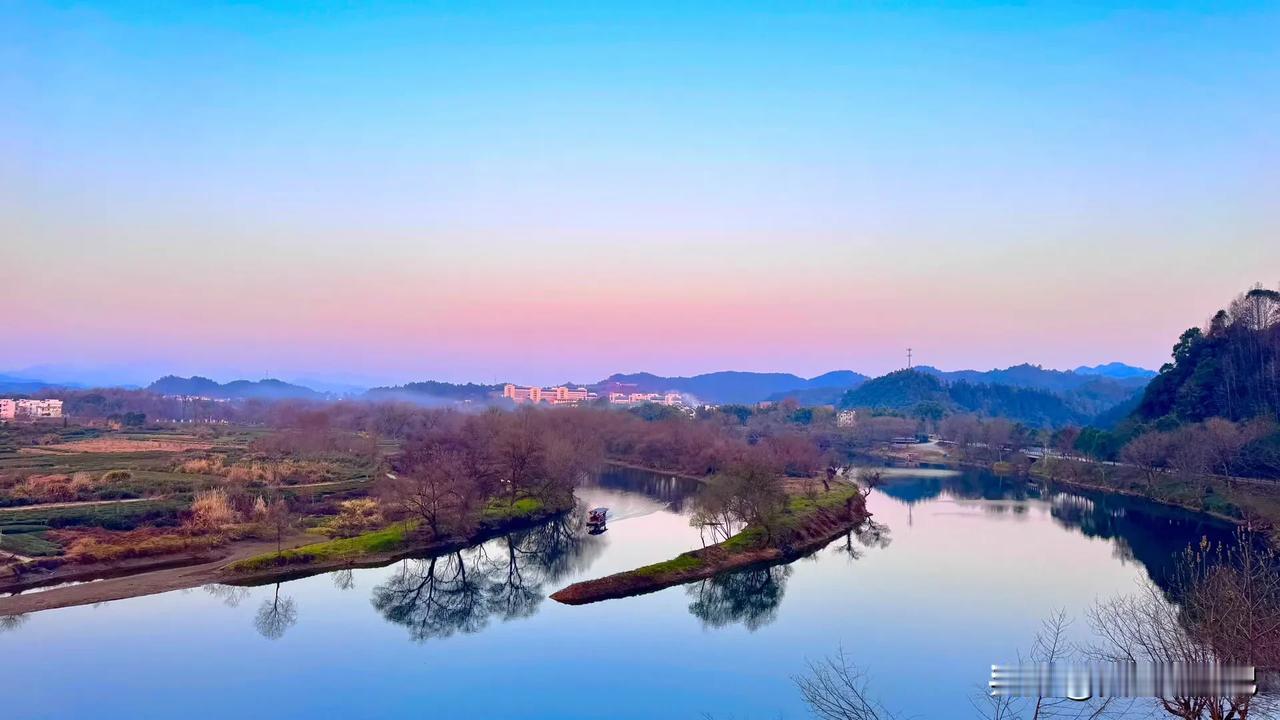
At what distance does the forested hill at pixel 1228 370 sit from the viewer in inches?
2023

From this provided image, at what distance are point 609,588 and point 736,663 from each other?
23.0 ft

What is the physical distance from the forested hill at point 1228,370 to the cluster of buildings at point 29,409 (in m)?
102

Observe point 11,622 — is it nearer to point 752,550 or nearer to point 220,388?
point 752,550

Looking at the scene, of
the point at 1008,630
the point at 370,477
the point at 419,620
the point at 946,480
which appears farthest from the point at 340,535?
the point at 946,480

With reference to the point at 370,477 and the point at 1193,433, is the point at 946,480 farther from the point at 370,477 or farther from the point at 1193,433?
the point at 370,477

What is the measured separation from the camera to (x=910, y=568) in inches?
1137

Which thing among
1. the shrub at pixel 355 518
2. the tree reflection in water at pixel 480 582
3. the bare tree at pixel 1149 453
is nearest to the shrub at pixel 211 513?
the shrub at pixel 355 518

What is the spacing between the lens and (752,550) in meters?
30.6

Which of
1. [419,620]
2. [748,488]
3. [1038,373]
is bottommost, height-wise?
[419,620]

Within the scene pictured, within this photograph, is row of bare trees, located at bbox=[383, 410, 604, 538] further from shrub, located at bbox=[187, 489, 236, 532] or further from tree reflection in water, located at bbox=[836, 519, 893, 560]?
tree reflection in water, located at bbox=[836, 519, 893, 560]

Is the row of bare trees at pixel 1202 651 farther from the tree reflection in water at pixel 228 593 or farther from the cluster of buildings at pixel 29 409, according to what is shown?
the cluster of buildings at pixel 29 409

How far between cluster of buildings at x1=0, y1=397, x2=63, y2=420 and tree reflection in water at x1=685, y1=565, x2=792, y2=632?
8547 cm

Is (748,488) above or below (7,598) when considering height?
above

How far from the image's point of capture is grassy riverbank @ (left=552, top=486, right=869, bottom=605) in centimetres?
2539
